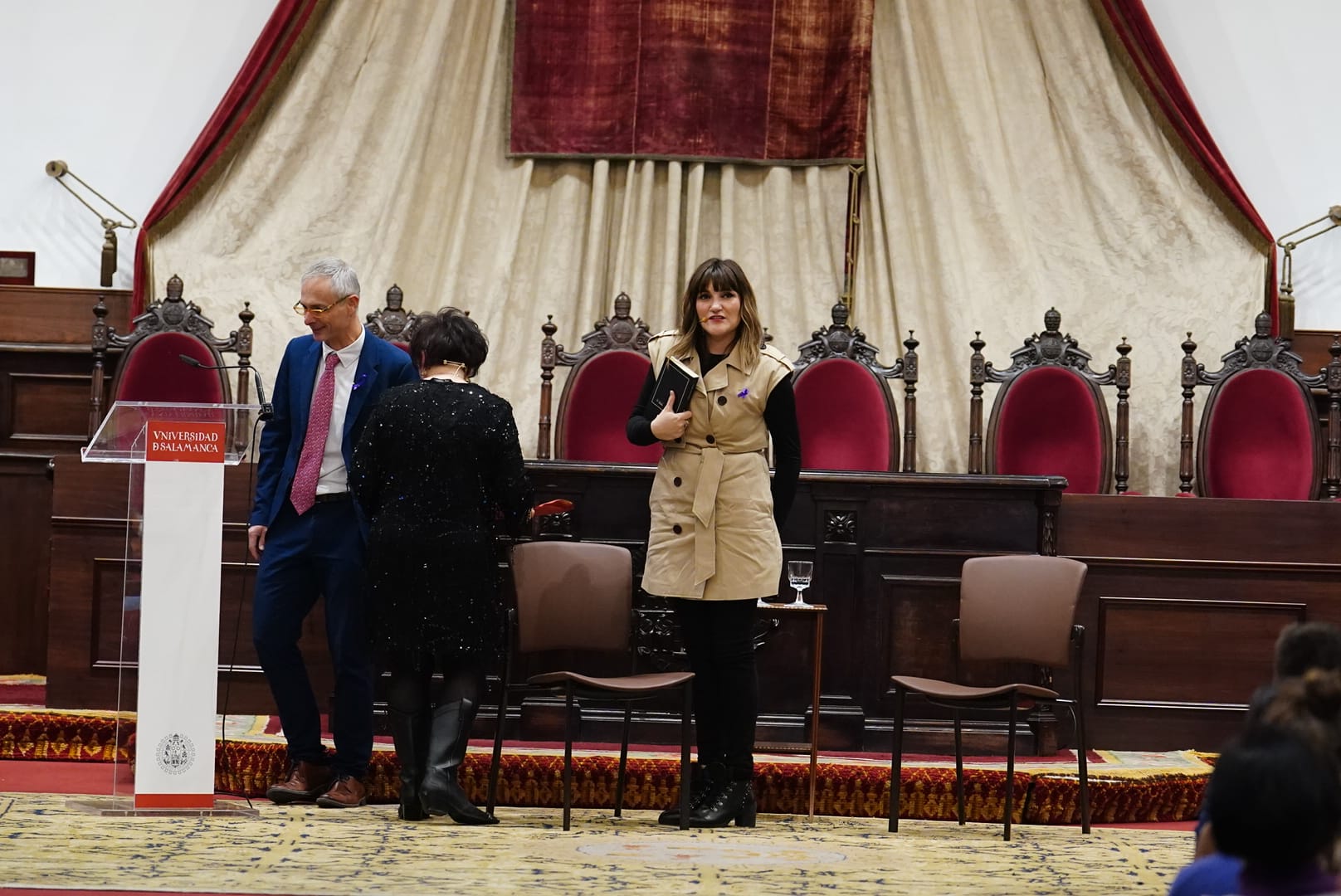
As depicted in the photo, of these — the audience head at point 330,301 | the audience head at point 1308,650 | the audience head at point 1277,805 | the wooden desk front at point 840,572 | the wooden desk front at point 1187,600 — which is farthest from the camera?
the wooden desk front at point 1187,600

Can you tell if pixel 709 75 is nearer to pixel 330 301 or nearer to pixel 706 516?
pixel 330 301

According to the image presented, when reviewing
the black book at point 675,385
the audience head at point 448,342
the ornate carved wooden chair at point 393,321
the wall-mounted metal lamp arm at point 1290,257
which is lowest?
the black book at point 675,385

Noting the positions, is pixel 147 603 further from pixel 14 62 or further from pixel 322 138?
pixel 14 62

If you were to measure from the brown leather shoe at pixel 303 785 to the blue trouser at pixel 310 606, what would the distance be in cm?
4

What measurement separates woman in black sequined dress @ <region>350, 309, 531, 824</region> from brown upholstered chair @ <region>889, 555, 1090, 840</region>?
45.5 inches

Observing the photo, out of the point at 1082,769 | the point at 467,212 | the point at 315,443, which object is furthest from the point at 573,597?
the point at 467,212

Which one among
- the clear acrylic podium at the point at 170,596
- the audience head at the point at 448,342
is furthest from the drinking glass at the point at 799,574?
the clear acrylic podium at the point at 170,596

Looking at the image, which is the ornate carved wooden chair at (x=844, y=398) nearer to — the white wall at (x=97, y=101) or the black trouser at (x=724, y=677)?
the black trouser at (x=724, y=677)

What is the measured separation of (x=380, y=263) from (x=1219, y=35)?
13.4 ft

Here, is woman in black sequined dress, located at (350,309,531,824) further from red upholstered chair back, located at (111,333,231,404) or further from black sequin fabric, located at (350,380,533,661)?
red upholstered chair back, located at (111,333,231,404)

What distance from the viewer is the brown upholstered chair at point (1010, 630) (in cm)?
384

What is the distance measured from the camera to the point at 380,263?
6574 mm

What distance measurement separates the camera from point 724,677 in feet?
11.7

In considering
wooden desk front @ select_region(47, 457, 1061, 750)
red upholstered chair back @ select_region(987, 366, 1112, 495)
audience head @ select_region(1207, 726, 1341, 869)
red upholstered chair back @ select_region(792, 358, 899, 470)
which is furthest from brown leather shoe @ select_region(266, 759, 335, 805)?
red upholstered chair back @ select_region(987, 366, 1112, 495)
